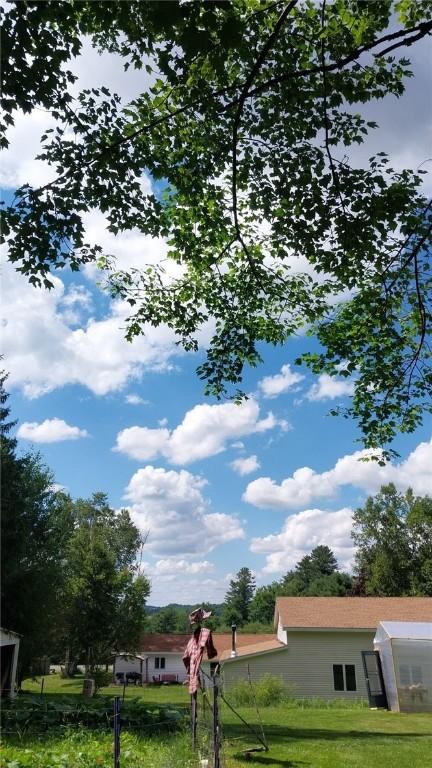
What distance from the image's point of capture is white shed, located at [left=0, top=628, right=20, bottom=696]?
685 inches

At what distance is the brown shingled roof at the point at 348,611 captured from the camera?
28484mm

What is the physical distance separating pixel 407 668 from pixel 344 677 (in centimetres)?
717

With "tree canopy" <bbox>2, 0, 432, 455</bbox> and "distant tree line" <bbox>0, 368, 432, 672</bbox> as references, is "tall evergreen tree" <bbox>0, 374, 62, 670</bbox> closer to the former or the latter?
"distant tree line" <bbox>0, 368, 432, 672</bbox>

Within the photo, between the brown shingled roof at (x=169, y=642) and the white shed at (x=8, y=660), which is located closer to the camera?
the white shed at (x=8, y=660)

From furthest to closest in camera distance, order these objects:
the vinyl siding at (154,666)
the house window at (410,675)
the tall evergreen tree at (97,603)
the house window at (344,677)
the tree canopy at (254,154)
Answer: the vinyl siding at (154,666) < the tall evergreen tree at (97,603) < the house window at (344,677) < the house window at (410,675) < the tree canopy at (254,154)

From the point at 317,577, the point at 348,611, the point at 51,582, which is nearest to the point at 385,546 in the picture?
the point at 348,611

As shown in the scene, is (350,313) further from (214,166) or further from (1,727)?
(1,727)

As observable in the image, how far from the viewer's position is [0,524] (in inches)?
968

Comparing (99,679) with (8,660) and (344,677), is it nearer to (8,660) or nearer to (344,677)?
(344,677)

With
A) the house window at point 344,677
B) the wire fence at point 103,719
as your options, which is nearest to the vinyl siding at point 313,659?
the house window at point 344,677

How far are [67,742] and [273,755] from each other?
3.75 meters

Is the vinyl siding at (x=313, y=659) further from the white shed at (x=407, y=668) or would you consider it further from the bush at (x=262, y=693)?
the white shed at (x=407, y=668)

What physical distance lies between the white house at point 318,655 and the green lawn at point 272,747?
10293 millimetres

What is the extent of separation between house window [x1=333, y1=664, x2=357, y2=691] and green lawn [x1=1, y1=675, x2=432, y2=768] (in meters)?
10.3
